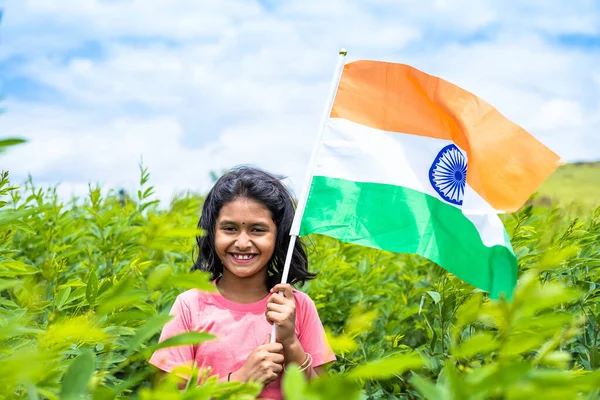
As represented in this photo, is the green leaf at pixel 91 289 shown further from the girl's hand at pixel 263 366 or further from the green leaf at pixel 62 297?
the girl's hand at pixel 263 366

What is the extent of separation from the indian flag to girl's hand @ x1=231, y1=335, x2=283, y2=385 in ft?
1.91

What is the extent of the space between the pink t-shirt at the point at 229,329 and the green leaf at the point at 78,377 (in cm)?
153

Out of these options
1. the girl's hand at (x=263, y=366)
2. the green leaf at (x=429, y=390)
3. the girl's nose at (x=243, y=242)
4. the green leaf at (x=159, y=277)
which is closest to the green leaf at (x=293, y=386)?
the green leaf at (x=429, y=390)

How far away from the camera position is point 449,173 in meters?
2.86

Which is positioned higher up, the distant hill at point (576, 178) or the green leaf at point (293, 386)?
the distant hill at point (576, 178)

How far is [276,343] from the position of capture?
8.45ft

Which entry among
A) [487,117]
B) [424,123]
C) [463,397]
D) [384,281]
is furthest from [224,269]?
[463,397]

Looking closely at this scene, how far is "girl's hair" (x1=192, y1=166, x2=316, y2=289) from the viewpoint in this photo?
3045 mm

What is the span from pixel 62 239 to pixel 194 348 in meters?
2.01

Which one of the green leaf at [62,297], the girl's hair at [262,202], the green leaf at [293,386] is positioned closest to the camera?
the green leaf at [293,386]

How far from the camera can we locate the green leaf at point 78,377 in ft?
3.69

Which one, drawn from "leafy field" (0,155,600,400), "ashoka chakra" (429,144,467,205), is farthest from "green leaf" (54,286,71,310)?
"ashoka chakra" (429,144,467,205)

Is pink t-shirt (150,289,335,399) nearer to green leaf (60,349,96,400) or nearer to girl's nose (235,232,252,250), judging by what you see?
girl's nose (235,232,252,250)

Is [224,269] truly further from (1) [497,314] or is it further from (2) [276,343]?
(1) [497,314]
